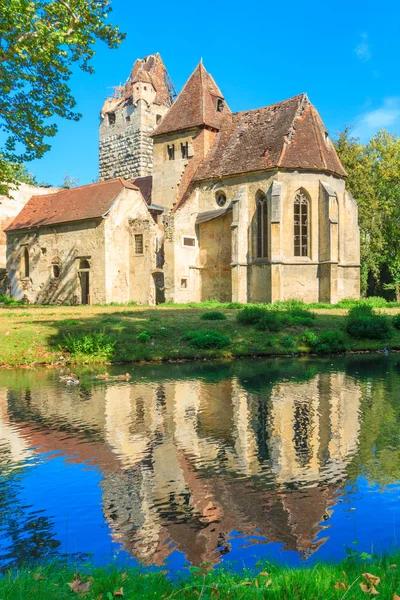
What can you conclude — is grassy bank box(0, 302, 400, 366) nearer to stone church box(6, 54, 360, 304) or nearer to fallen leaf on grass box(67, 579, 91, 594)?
stone church box(6, 54, 360, 304)

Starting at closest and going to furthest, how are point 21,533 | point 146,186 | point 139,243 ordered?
point 21,533, point 139,243, point 146,186

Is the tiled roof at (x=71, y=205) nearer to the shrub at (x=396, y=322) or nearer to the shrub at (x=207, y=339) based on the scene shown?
the shrub at (x=207, y=339)

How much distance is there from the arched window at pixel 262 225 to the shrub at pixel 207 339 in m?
16.9

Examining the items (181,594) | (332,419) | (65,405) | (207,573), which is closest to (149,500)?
(207,573)

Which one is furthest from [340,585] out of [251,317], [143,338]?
[251,317]

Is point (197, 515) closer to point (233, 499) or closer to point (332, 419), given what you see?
point (233, 499)

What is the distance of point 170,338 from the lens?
21.1 meters

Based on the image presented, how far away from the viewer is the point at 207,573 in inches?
173

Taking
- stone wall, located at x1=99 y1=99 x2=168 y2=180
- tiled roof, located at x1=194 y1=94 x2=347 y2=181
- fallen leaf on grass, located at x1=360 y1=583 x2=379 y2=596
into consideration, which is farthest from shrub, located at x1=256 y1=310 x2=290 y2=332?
stone wall, located at x1=99 y1=99 x2=168 y2=180

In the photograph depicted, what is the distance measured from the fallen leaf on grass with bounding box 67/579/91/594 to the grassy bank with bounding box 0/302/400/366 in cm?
1502

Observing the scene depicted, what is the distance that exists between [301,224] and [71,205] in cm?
1683

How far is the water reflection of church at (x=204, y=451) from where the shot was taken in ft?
18.2

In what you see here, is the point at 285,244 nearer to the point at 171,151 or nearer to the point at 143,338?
the point at 171,151

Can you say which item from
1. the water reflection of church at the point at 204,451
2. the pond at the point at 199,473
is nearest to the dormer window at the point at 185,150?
the water reflection of church at the point at 204,451
